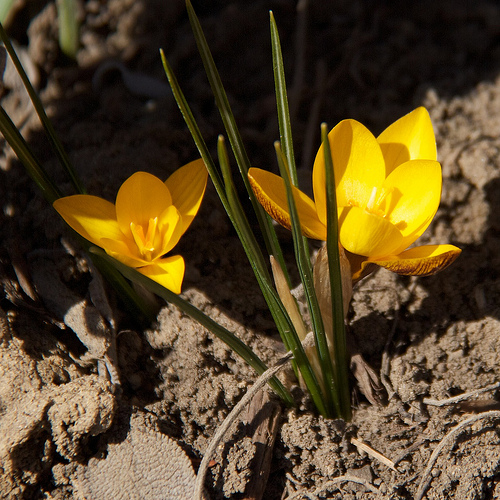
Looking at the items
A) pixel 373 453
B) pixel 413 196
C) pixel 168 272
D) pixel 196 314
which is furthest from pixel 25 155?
pixel 373 453

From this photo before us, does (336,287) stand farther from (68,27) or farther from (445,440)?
(68,27)

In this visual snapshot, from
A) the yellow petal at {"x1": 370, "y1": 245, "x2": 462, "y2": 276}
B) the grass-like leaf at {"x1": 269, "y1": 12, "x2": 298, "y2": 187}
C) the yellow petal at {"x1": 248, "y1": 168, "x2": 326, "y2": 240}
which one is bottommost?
the yellow petal at {"x1": 370, "y1": 245, "x2": 462, "y2": 276}

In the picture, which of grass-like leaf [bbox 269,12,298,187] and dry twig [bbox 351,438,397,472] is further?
dry twig [bbox 351,438,397,472]

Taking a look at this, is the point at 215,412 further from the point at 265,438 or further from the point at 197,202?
the point at 197,202

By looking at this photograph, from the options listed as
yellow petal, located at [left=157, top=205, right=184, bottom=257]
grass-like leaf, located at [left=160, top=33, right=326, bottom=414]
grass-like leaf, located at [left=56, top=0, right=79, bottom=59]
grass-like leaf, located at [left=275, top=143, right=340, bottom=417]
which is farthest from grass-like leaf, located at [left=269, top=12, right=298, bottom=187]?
grass-like leaf, located at [left=56, top=0, right=79, bottom=59]

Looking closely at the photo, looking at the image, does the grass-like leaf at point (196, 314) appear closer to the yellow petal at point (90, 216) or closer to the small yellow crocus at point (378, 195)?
the yellow petal at point (90, 216)

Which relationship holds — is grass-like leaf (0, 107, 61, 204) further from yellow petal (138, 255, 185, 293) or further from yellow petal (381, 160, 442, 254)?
yellow petal (381, 160, 442, 254)

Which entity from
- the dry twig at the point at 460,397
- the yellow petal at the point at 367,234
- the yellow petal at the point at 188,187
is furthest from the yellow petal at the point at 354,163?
the dry twig at the point at 460,397
